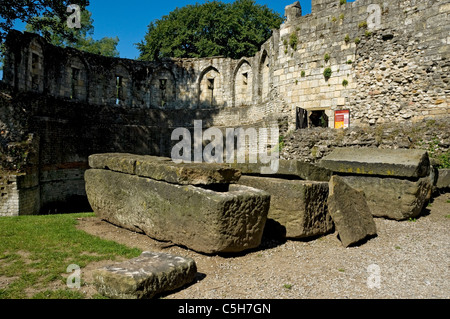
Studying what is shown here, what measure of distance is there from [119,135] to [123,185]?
1322 centimetres

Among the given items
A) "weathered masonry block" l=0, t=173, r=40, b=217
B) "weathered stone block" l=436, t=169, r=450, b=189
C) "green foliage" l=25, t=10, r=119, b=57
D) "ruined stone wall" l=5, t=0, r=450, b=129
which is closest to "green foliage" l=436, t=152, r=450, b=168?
"weathered stone block" l=436, t=169, r=450, b=189

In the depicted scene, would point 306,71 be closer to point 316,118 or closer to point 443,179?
point 316,118

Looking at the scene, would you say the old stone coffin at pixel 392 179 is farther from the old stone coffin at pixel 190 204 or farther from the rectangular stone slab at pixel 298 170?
the old stone coffin at pixel 190 204

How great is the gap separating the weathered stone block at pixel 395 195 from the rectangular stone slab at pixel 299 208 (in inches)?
43.4

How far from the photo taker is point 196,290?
136 inches

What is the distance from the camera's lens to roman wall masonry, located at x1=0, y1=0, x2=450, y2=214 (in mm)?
10719

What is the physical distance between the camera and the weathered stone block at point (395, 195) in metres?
5.67

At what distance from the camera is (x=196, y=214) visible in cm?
423

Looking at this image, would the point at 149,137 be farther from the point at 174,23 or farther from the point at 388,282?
the point at 388,282

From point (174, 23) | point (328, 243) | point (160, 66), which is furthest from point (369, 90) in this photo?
point (174, 23)

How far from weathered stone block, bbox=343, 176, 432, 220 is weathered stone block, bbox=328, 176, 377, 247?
2.36 feet

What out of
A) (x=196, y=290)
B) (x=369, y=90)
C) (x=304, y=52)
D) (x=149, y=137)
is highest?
(x=304, y=52)

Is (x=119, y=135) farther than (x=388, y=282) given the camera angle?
Yes

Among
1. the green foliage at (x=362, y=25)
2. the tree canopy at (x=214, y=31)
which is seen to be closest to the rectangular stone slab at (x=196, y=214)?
the green foliage at (x=362, y=25)
